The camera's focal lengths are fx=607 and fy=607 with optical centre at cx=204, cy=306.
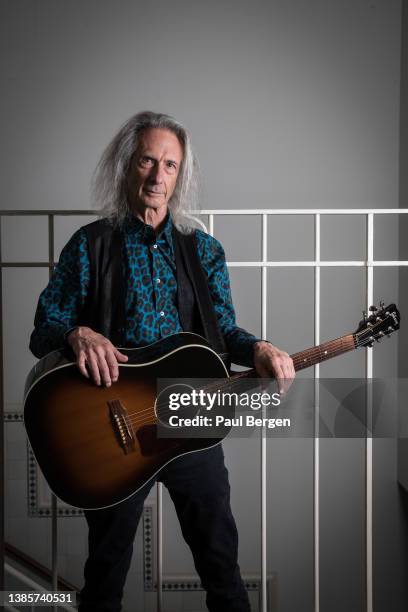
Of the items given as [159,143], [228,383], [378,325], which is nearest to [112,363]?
[228,383]

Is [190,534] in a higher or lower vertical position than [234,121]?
lower

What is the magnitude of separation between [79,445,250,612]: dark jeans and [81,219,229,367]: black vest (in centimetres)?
27

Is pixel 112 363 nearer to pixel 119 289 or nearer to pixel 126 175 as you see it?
pixel 119 289

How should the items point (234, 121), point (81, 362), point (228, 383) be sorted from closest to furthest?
Answer: point (81, 362)
point (228, 383)
point (234, 121)

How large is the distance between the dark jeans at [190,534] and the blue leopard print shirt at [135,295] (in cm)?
29

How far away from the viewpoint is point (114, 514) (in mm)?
1356

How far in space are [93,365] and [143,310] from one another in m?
Answer: 0.19

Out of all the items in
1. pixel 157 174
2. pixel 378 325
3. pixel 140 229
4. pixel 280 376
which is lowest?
pixel 280 376

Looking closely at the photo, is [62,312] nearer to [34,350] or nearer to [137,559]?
[34,350]

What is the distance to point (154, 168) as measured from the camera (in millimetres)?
1382

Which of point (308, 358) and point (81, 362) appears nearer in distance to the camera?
point (81, 362)

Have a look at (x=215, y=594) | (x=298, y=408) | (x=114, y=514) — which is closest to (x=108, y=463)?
(x=114, y=514)

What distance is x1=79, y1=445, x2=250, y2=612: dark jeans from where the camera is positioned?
137 cm

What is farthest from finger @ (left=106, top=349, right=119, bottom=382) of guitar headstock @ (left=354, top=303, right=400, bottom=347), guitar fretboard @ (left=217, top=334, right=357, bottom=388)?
guitar headstock @ (left=354, top=303, right=400, bottom=347)
